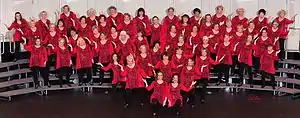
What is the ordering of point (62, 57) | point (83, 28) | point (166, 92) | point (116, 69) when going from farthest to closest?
point (83, 28) → point (62, 57) → point (116, 69) → point (166, 92)

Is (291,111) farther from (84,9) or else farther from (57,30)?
(84,9)

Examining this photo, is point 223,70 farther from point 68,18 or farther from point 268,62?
point 68,18

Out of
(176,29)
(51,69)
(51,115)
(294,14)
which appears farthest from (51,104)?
(294,14)

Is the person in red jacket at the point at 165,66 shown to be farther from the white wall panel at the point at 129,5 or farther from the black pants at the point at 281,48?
the white wall panel at the point at 129,5

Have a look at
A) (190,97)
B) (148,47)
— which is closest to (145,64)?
(148,47)

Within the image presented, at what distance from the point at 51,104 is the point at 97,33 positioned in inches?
92.7

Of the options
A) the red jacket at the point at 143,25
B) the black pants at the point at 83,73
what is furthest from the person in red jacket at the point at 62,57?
the red jacket at the point at 143,25

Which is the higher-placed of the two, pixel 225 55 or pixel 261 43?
pixel 261 43

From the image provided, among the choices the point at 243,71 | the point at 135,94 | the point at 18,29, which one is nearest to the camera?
the point at 135,94

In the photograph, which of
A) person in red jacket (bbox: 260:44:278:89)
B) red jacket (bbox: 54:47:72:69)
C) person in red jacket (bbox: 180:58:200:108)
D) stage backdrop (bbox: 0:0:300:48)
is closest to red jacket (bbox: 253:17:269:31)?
person in red jacket (bbox: 260:44:278:89)

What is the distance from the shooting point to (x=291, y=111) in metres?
10.4

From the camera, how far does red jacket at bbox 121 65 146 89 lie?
1048 centimetres

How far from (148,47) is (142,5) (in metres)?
4.21

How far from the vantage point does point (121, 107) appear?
10711 millimetres
